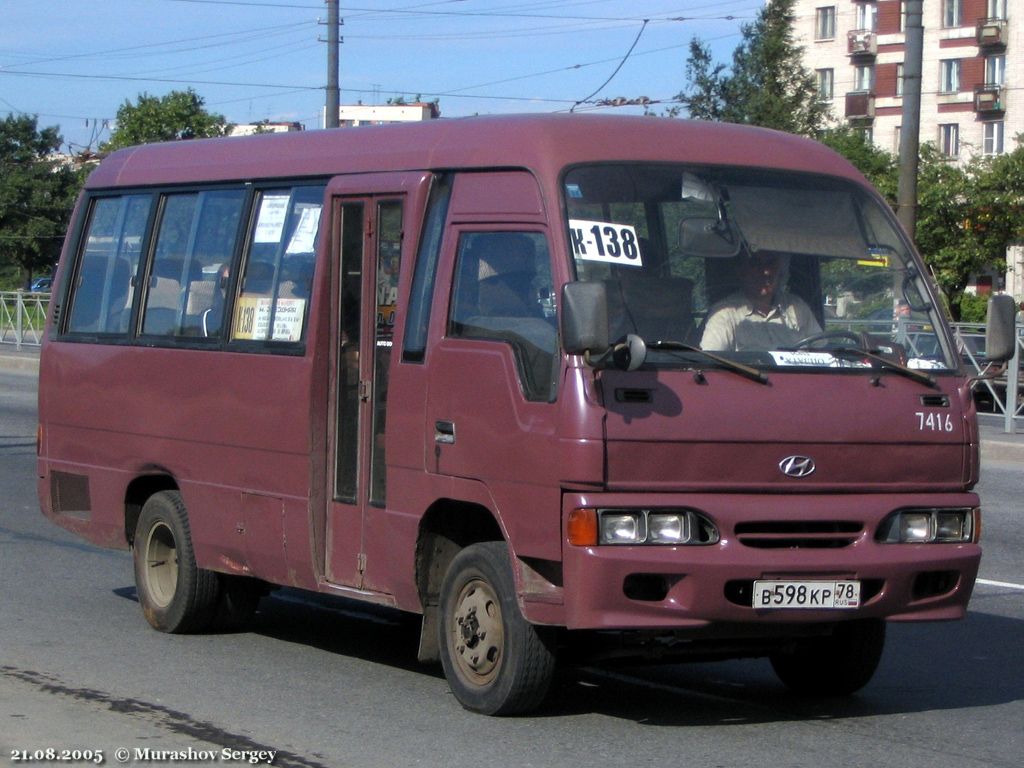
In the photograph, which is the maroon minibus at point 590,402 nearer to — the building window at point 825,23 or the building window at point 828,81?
the building window at point 828,81

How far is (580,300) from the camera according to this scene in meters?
6.06

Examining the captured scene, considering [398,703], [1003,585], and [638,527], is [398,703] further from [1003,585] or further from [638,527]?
[1003,585]

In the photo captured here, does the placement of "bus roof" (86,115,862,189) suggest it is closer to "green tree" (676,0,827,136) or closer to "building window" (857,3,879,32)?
"green tree" (676,0,827,136)

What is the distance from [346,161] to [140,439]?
220cm

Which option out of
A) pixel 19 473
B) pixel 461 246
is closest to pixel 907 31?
pixel 19 473

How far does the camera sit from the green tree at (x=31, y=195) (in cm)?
6719

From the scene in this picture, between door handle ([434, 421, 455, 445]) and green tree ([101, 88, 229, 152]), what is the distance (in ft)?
203

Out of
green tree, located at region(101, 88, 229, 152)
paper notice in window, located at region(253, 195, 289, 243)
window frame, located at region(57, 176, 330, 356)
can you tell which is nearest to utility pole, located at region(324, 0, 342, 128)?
window frame, located at region(57, 176, 330, 356)

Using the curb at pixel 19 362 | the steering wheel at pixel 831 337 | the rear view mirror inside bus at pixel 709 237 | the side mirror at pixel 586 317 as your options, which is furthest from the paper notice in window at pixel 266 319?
the curb at pixel 19 362

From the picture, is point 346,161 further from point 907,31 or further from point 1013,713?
point 907,31

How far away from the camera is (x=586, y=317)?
238 inches

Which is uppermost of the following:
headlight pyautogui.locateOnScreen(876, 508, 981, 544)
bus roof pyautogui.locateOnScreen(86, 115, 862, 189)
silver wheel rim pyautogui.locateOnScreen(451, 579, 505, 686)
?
bus roof pyautogui.locateOnScreen(86, 115, 862, 189)

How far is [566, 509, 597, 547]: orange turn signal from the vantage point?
610 cm

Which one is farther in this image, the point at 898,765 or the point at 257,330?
the point at 257,330
